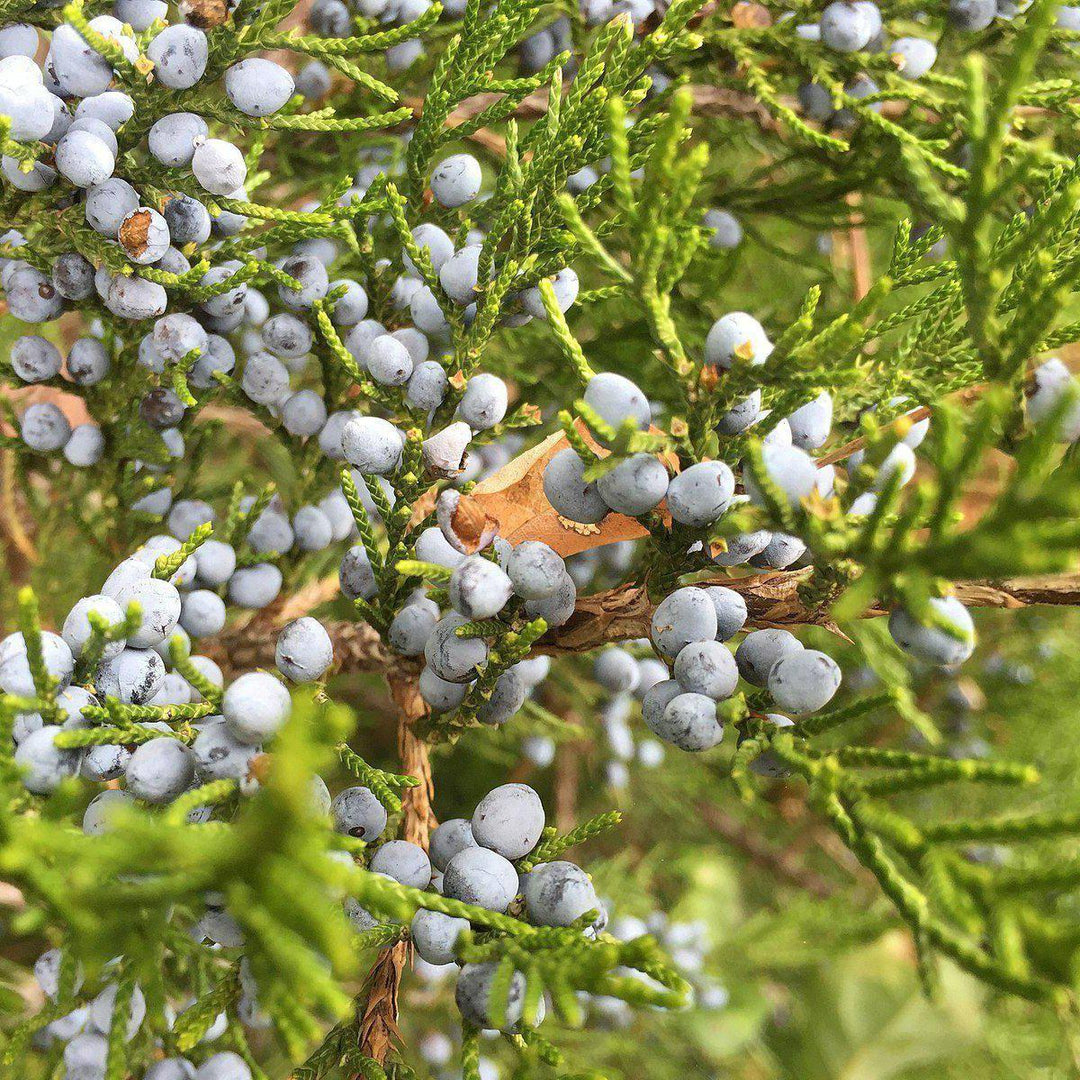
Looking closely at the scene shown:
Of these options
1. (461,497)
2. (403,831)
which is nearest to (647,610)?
(461,497)

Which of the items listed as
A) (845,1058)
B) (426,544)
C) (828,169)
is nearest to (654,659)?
(426,544)

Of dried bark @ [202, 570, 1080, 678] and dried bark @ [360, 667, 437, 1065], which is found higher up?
dried bark @ [202, 570, 1080, 678]

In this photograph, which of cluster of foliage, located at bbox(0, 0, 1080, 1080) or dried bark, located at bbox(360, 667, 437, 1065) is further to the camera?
dried bark, located at bbox(360, 667, 437, 1065)

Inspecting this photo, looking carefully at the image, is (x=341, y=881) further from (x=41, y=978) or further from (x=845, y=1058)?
(x=845, y=1058)

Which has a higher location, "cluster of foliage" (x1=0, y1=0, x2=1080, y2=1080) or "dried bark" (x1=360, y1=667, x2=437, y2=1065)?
"cluster of foliage" (x1=0, y1=0, x2=1080, y2=1080)

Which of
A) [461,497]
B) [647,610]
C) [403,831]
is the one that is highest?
[461,497]

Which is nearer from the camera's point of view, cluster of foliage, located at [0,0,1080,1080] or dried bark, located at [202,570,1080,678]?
cluster of foliage, located at [0,0,1080,1080]

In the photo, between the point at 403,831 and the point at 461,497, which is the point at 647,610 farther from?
the point at 403,831

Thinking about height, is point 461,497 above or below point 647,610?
above
